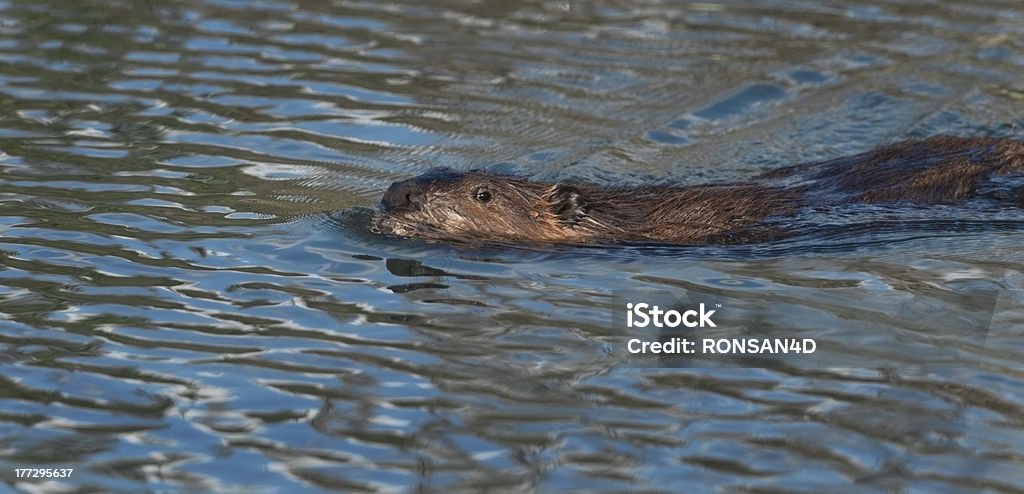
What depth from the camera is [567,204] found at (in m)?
7.05

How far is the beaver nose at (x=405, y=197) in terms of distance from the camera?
6.93m

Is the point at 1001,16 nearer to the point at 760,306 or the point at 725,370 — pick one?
the point at 760,306

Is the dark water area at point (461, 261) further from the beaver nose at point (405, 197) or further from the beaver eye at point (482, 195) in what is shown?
the beaver eye at point (482, 195)

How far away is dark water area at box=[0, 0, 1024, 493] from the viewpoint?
460 cm

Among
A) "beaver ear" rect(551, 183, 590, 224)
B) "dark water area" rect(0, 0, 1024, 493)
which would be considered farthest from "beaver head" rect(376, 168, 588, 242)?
"dark water area" rect(0, 0, 1024, 493)

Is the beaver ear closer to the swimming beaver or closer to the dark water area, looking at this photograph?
the swimming beaver

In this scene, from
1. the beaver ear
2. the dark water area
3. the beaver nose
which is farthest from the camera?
the beaver ear

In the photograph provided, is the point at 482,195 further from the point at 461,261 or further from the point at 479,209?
the point at 461,261

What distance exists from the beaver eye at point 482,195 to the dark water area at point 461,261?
1.28 feet

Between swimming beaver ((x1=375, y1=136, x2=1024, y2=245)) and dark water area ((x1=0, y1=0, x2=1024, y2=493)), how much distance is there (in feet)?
0.55

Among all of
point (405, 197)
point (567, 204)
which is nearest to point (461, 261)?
point (405, 197)

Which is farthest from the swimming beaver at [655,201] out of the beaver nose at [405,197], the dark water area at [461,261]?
the dark water area at [461,261]

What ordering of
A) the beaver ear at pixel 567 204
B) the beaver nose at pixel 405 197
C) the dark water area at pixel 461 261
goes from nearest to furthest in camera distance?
the dark water area at pixel 461 261, the beaver nose at pixel 405 197, the beaver ear at pixel 567 204

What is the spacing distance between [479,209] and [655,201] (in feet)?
2.96
